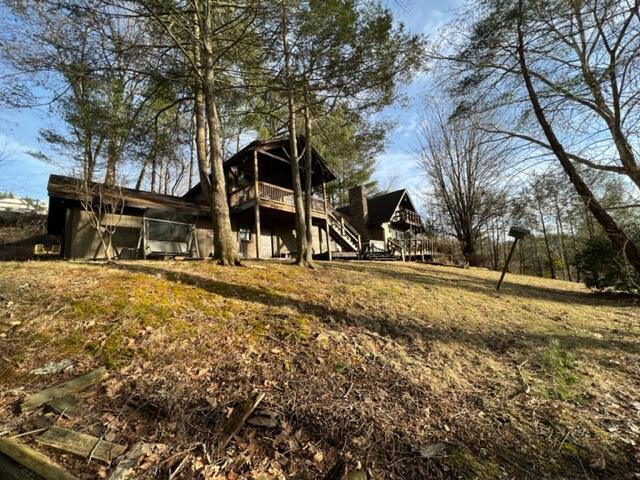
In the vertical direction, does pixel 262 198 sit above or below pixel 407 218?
below

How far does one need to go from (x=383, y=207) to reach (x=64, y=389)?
23400 millimetres

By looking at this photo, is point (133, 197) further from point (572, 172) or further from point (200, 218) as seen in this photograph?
point (572, 172)

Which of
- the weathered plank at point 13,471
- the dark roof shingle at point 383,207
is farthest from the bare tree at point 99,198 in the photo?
the dark roof shingle at point 383,207

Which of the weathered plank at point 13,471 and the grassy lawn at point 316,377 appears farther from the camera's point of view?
the grassy lawn at point 316,377

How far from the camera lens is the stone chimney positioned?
22.1 meters

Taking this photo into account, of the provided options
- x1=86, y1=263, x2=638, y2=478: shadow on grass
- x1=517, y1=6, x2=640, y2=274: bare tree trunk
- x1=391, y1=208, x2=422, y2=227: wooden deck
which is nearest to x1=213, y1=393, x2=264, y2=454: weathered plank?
x1=86, y1=263, x2=638, y2=478: shadow on grass

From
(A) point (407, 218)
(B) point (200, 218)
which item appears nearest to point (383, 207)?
(A) point (407, 218)

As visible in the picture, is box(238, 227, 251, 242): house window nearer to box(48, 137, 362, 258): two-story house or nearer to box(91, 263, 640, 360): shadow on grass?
box(48, 137, 362, 258): two-story house

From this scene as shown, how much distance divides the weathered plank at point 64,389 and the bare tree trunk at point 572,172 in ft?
26.9

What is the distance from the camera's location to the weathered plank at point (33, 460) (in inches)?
68.3

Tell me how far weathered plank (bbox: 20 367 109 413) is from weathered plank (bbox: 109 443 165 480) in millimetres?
886

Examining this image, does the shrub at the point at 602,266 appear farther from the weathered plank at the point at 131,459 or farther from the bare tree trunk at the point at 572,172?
the weathered plank at the point at 131,459

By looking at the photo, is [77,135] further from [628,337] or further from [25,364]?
[628,337]

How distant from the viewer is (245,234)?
49.0ft
